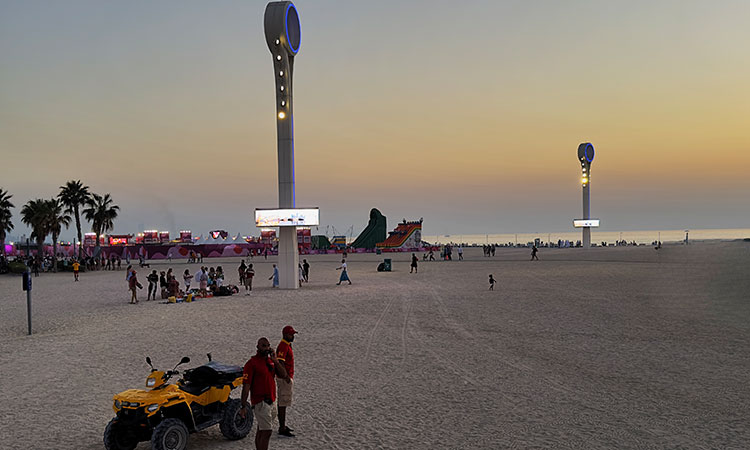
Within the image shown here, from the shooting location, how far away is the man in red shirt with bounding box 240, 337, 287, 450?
622 centimetres

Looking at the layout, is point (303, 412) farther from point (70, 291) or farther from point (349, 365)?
point (70, 291)

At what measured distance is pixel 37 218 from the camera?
5722 cm

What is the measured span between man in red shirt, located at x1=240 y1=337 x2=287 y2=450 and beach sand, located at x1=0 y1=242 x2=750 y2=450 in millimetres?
1018

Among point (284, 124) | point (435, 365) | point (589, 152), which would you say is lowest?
point (435, 365)

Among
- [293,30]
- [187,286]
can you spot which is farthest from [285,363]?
[293,30]

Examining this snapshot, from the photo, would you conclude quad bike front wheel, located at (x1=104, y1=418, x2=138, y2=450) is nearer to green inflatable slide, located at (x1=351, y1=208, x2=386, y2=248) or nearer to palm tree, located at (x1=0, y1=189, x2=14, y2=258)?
palm tree, located at (x1=0, y1=189, x2=14, y2=258)

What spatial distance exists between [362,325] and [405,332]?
1.82 meters

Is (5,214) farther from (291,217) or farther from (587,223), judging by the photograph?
(587,223)

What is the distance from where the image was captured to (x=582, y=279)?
32031mm

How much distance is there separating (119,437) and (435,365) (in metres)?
6.70

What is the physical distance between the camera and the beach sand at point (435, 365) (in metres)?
7.51

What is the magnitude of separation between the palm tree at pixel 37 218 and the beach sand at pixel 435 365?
40.5 meters

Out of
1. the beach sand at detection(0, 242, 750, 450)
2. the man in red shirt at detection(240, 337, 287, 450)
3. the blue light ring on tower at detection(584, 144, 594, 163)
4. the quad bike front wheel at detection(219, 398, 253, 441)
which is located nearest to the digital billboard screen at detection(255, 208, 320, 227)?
the beach sand at detection(0, 242, 750, 450)

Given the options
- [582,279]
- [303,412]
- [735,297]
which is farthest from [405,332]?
[582,279]
